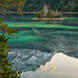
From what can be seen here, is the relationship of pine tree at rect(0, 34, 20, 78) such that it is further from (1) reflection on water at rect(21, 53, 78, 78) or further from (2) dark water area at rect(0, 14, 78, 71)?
(2) dark water area at rect(0, 14, 78, 71)

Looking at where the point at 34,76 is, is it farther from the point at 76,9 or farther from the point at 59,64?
the point at 76,9

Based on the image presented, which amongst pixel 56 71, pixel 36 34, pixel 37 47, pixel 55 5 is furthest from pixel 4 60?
pixel 55 5

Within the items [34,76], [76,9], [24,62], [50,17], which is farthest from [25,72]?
[76,9]

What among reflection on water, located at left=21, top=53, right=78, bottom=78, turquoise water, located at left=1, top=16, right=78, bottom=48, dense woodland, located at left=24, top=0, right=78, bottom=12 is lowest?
dense woodland, located at left=24, top=0, right=78, bottom=12

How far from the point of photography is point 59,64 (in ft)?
70.8

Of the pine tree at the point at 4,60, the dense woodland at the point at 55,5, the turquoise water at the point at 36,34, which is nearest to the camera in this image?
the pine tree at the point at 4,60

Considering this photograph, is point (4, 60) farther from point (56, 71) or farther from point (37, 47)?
point (37, 47)

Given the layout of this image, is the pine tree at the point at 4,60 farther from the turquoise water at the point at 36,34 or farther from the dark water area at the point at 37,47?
the turquoise water at the point at 36,34

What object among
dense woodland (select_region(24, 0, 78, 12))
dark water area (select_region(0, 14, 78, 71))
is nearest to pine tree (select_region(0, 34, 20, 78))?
dark water area (select_region(0, 14, 78, 71))

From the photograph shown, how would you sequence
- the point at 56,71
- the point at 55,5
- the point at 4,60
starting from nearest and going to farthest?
the point at 4,60 < the point at 56,71 < the point at 55,5

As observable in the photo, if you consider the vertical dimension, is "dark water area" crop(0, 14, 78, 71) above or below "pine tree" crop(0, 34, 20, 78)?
below

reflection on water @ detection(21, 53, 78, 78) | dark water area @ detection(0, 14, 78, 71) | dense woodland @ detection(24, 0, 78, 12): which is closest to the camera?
reflection on water @ detection(21, 53, 78, 78)

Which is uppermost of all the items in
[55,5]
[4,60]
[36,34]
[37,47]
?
[4,60]

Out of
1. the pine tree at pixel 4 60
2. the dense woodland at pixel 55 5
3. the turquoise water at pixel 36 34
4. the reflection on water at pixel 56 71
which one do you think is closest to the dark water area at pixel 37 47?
the turquoise water at pixel 36 34
